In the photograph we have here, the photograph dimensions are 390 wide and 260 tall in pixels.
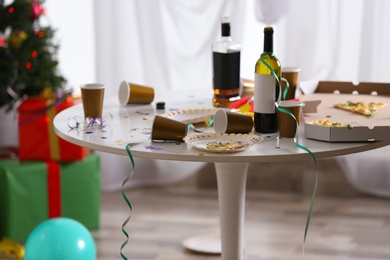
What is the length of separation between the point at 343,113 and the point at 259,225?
1.40m

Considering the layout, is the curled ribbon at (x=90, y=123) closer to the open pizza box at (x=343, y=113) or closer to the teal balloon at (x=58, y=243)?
the open pizza box at (x=343, y=113)

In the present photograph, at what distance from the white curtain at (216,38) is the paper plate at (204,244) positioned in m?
0.73

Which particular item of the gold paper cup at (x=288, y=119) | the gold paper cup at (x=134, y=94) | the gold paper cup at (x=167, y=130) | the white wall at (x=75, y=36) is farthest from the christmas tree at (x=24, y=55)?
the gold paper cup at (x=288, y=119)

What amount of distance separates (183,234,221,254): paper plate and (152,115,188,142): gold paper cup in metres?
1.33

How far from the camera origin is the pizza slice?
2.21 meters

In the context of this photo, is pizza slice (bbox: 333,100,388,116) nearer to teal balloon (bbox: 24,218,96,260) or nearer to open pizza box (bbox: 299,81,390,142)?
open pizza box (bbox: 299,81,390,142)

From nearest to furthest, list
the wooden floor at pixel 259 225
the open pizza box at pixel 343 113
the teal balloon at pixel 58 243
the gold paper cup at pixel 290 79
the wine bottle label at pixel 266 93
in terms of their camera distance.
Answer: the open pizza box at pixel 343 113
the wine bottle label at pixel 266 93
the gold paper cup at pixel 290 79
the teal balloon at pixel 58 243
the wooden floor at pixel 259 225

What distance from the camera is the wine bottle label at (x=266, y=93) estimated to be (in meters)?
2.07

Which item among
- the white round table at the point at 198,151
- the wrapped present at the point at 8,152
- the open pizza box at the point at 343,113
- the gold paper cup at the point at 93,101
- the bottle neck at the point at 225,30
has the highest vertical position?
the bottle neck at the point at 225,30

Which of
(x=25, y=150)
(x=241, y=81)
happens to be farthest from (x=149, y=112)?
(x=25, y=150)

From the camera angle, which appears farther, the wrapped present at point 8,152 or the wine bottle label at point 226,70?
the wrapped present at point 8,152

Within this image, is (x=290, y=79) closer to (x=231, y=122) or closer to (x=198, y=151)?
(x=231, y=122)

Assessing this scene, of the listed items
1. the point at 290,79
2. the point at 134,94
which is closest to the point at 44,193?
→ the point at 134,94

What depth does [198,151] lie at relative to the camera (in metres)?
1.90
